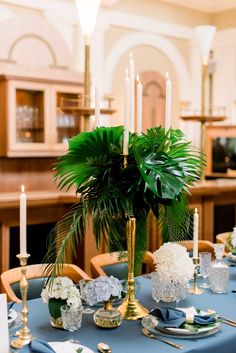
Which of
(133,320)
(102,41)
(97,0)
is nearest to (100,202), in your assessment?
(133,320)

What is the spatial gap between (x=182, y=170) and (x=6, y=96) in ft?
9.23

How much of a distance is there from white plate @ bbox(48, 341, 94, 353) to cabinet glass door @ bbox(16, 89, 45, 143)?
303 cm

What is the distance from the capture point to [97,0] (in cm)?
347

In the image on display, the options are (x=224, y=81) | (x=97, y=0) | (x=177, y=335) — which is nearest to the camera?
(x=177, y=335)

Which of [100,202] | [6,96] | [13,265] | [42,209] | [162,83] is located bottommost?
[13,265]

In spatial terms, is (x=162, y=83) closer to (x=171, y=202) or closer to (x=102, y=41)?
(x=102, y=41)

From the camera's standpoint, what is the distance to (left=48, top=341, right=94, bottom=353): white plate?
1561mm

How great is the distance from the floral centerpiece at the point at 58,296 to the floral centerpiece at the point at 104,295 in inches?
2.3

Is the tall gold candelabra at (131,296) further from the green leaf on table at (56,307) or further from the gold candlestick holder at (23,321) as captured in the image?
the gold candlestick holder at (23,321)

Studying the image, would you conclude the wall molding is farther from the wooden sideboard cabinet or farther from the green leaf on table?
the green leaf on table

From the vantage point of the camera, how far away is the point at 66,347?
1.58 meters

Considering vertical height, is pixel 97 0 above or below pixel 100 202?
above

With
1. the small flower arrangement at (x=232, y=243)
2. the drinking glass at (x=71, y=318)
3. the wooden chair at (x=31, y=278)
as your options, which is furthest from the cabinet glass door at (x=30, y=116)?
the drinking glass at (x=71, y=318)

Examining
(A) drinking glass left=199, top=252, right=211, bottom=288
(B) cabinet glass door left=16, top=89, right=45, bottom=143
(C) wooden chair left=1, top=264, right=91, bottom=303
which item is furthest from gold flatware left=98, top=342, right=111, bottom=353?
(B) cabinet glass door left=16, top=89, right=45, bottom=143
